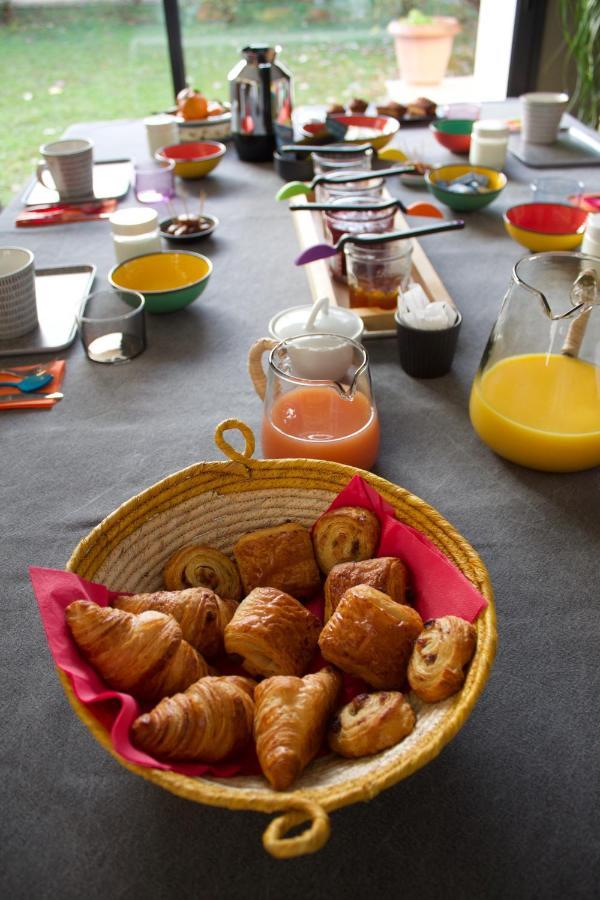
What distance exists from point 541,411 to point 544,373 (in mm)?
57

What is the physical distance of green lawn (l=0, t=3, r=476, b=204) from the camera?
12.4ft

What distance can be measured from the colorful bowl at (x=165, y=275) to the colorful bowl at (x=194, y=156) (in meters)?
0.52

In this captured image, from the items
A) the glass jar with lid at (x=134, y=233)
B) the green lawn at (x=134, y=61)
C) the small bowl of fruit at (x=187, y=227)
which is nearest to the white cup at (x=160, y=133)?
the small bowl of fruit at (x=187, y=227)

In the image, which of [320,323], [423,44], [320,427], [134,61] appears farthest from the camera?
[134,61]

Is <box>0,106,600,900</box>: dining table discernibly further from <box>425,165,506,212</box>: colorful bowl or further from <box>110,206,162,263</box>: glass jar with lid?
<box>425,165,506,212</box>: colorful bowl

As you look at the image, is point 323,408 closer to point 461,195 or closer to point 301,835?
point 301,835

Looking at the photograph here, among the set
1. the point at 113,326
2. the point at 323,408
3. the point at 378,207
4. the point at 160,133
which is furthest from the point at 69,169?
the point at 323,408

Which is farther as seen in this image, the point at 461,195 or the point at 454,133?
the point at 454,133

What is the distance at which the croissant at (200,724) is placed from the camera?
465 millimetres

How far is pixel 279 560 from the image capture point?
0.63 meters

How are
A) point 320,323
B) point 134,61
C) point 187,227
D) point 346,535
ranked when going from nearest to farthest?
point 346,535 → point 320,323 → point 187,227 → point 134,61

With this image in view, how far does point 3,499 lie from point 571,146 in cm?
163

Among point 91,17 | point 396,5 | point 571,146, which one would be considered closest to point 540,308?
point 571,146

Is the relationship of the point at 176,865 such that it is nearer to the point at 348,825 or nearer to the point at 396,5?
the point at 348,825
